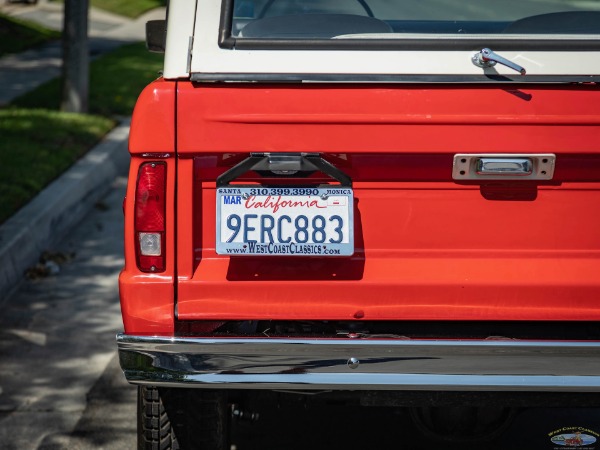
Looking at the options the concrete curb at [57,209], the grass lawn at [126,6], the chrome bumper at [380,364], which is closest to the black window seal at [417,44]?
the chrome bumper at [380,364]

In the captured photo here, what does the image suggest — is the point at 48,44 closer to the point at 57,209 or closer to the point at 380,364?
the point at 57,209

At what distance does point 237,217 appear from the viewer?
313 cm

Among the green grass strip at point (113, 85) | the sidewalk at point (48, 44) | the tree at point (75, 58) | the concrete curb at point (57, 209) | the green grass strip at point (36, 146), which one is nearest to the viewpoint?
the concrete curb at point (57, 209)

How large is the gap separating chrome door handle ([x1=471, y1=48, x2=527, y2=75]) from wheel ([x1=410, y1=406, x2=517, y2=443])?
130 centimetres

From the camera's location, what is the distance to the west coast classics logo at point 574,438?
380 cm

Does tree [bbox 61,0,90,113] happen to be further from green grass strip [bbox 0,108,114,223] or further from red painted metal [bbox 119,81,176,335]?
red painted metal [bbox 119,81,176,335]

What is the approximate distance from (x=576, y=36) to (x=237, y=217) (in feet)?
3.99

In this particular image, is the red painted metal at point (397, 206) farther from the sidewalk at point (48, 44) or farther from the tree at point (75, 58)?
the sidewalk at point (48, 44)

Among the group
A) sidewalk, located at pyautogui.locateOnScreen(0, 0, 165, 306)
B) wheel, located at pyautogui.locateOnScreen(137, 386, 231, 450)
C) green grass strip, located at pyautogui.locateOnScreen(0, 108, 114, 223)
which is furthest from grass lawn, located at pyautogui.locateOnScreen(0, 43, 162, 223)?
wheel, located at pyautogui.locateOnScreen(137, 386, 231, 450)

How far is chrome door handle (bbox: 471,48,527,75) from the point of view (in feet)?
10.2

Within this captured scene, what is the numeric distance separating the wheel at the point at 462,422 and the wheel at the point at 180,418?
0.77m

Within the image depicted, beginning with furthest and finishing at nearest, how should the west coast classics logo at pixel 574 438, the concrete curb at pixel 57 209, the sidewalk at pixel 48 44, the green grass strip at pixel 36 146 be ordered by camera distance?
the sidewalk at pixel 48 44, the green grass strip at pixel 36 146, the concrete curb at pixel 57 209, the west coast classics logo at pixel 574 438

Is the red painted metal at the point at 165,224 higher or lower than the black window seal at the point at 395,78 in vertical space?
lower

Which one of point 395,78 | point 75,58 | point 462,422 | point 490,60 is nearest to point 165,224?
point 395,78
